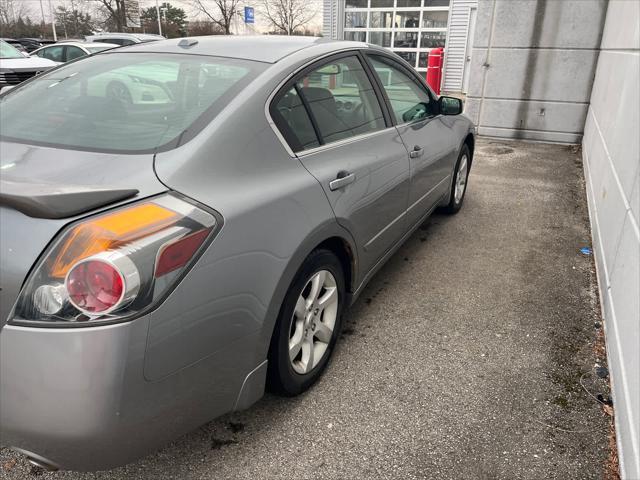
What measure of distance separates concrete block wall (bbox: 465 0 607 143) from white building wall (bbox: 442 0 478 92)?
7249 millimetres

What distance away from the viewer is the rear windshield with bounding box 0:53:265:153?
192cm

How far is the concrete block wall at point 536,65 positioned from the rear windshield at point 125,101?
25.0ft

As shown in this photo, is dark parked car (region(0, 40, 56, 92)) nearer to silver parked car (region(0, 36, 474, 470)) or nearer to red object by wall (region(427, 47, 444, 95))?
red object by wall (region(427, 47, 444, 95))

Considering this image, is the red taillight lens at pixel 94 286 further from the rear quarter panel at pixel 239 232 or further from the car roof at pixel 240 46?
the car roof at pixel 240 46

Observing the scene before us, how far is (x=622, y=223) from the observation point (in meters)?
3.06

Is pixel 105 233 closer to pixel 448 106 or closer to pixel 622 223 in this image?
pixel 622 223

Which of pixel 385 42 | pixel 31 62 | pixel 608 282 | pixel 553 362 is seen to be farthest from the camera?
pixel 385 42

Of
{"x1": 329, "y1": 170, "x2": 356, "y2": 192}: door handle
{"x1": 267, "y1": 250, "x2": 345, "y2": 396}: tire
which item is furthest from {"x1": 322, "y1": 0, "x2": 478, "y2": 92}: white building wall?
{"x1": 267, "y1": 250, "x2": 345, "y2": 396}: tire

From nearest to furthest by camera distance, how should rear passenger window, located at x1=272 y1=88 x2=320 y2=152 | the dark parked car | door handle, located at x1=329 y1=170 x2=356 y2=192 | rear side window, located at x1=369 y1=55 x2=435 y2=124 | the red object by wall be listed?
rear passenger window, located at x1=272 y1=88 x2=320 y2=152
door handle, located at x1=329 y1=170 x2=356 y2=192
rear side window, located at x1=369 y1=55 x2=435 y2=124
the dark parked car
the red object by wall

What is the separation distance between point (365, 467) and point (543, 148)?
7.82 metres

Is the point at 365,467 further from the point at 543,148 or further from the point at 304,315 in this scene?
the point at 543,148

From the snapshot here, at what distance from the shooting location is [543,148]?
27.8ft

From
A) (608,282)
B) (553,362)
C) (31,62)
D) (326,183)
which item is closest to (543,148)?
(608,282)

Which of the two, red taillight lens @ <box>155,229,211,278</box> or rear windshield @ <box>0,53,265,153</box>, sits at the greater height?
rear windshield @ <box>0,53,265,153</box>
